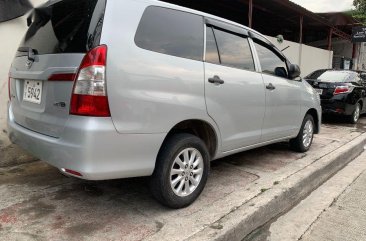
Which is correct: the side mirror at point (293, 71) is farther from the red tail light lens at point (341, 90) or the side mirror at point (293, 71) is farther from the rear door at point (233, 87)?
the red tail light lens at point (341, 90)

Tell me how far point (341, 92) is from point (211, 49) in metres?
6.08

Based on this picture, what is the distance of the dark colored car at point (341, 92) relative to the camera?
337 inches

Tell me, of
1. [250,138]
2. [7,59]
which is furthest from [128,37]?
[7,59]

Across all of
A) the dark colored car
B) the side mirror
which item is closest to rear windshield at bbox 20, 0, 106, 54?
the side mirror

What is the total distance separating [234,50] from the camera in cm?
395

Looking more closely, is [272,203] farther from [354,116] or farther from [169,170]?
[354,116]

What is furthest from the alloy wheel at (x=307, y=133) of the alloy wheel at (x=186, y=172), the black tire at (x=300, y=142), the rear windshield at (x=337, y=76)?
the rear windshield at (x=337, y=76)

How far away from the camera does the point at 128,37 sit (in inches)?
109

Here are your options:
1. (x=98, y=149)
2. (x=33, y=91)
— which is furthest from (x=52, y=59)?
(x=98, y=149)

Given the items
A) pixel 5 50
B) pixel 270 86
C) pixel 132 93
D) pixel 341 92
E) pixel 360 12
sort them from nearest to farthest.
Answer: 1. pixel 132 93
2. pixel 270 86
3. pixel 5 50
4. pixel 341 92
5. pixel 360 12

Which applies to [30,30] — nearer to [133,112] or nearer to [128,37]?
[128,37]

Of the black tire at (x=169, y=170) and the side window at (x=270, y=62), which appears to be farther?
the side window at (x=270, y=62)

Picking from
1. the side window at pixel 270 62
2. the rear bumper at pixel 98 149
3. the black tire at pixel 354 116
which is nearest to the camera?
the rear bumper at pixel 98 149

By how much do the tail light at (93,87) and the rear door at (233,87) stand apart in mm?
1089
